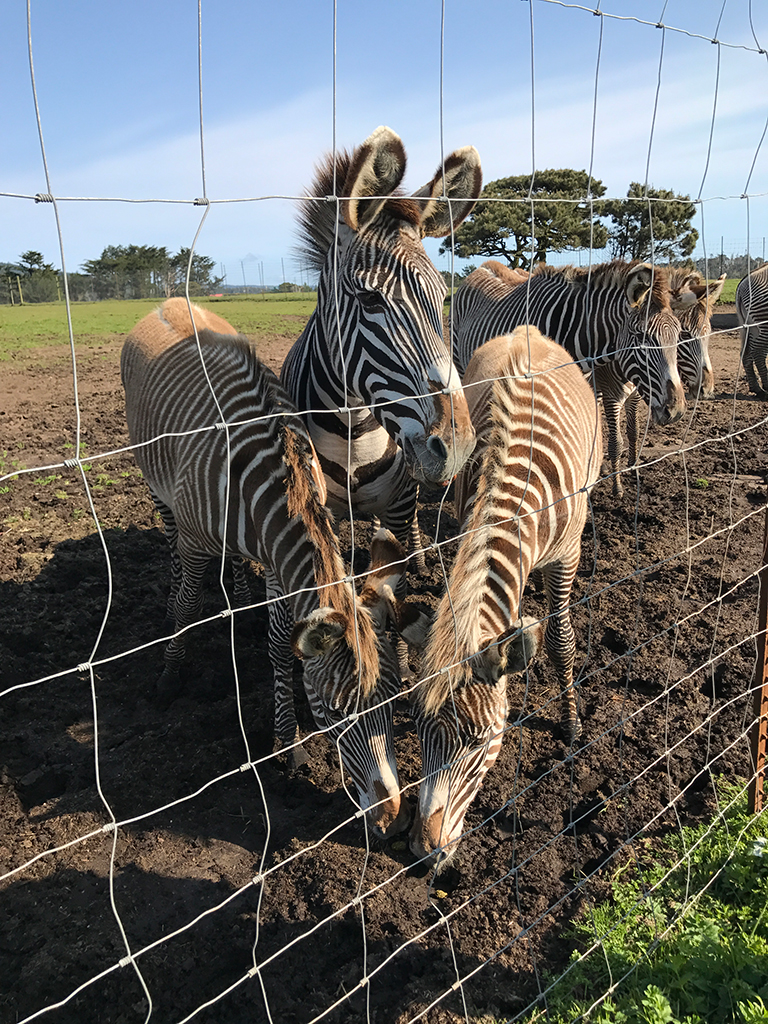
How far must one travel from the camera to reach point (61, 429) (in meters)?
10.1

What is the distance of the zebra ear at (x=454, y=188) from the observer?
3.20 m

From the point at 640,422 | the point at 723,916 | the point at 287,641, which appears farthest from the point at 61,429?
the point at 723,916

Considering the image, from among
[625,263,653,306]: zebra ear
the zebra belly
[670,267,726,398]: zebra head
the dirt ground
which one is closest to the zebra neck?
the dirt ground

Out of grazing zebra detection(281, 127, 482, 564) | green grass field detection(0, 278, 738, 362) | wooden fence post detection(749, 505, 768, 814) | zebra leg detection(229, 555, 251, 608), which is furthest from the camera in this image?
green grass field detection(0, 278, 738, 362)

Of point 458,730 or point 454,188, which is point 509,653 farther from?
point 454,188

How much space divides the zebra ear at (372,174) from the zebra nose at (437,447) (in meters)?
1.01

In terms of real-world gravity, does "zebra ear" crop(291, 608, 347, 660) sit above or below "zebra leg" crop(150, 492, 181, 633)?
above

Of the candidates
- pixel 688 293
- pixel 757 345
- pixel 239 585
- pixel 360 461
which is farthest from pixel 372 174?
pixel 757 345

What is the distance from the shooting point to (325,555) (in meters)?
2.91

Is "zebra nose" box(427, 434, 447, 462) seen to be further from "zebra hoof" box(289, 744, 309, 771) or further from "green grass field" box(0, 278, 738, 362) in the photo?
"green grass field" box(0, 278, 738, 362)

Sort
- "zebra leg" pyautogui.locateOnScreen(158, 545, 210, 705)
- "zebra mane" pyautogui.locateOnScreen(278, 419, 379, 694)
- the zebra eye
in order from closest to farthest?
1. "zebra mane" pyautogui.locateOnScreen(278, 419, 379, 694)
2. the zebra eye
3. "zebra leg" pyautogui.locateOnScreen(158, 545, 210, 705)

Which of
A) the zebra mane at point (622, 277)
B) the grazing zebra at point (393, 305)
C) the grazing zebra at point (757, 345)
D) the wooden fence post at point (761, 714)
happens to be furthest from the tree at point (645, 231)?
the grazing zebra at point (757, 345)

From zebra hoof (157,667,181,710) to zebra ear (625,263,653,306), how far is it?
520cm

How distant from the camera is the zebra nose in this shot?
2771 millimetres
